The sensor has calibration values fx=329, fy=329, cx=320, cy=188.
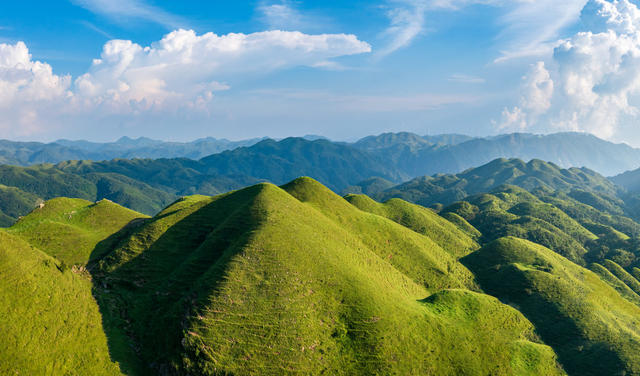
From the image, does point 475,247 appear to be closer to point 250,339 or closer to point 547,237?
point 547,237

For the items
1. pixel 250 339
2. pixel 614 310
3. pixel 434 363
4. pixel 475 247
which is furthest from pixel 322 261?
pixel 475 247

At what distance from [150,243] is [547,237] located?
186454 mm

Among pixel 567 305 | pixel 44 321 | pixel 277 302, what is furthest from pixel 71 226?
pixel 567 305

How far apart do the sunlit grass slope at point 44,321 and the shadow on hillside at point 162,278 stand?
9.51 ft

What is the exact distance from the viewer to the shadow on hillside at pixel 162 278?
49594 millimetres

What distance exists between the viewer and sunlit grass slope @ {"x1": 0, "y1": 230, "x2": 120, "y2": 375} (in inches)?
1638

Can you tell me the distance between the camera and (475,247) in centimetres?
14262

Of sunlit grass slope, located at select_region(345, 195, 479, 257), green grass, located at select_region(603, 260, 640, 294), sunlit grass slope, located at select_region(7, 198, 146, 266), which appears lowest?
green grass, located at select_region(603, 260, 640, 294)

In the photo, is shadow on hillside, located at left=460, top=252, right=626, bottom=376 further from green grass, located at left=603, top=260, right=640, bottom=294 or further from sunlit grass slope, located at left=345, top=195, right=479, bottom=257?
green grass, located at left=603, top=260, right=640, bottom=294

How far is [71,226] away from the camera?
3647 inches

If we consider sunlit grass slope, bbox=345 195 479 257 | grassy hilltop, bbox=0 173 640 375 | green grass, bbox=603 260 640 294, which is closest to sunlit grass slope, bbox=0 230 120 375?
grassy hilltop, bbox=0 173 640 375

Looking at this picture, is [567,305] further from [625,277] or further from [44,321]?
[44,321]

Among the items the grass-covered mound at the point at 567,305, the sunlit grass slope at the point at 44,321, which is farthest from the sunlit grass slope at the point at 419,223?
the sunlit grass slope at the point at 44,321

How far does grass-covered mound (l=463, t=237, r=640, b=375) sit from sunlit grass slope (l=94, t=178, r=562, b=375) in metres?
7.41
